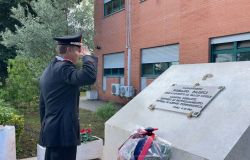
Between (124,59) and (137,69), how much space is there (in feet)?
5.03

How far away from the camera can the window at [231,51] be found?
31.1 feet

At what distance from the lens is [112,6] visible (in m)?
18.4

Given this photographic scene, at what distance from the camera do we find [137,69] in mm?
15523

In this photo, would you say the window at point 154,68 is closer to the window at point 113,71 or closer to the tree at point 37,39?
the window at point 113,71

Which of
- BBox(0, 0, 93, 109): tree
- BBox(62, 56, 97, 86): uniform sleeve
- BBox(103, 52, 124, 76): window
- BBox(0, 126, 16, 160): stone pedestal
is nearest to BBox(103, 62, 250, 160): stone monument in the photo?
BBox(62, 56, 97, 86): uniform sleeve

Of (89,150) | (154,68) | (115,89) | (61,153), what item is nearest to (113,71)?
(115,89)

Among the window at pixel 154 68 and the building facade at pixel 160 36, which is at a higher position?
the building facade at pixel 160 36

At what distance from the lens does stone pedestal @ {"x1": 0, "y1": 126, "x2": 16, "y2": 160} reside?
5102mm

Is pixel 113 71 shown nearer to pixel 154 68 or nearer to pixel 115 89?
pixel 115 89

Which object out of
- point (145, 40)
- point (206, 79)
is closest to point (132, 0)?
point (145, 40)

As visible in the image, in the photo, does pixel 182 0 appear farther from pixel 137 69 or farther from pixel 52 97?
pixel 52 97

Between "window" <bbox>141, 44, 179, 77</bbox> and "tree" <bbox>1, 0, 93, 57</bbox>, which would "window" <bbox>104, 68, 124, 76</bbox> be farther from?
"tree" <bbox>1, 0, 93, 57</bbox>

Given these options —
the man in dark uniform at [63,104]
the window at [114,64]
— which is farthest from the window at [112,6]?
the man in dark uniform at [63,104]

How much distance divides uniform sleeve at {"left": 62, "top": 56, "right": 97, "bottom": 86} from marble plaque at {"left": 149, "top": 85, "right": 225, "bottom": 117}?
3.05ft
